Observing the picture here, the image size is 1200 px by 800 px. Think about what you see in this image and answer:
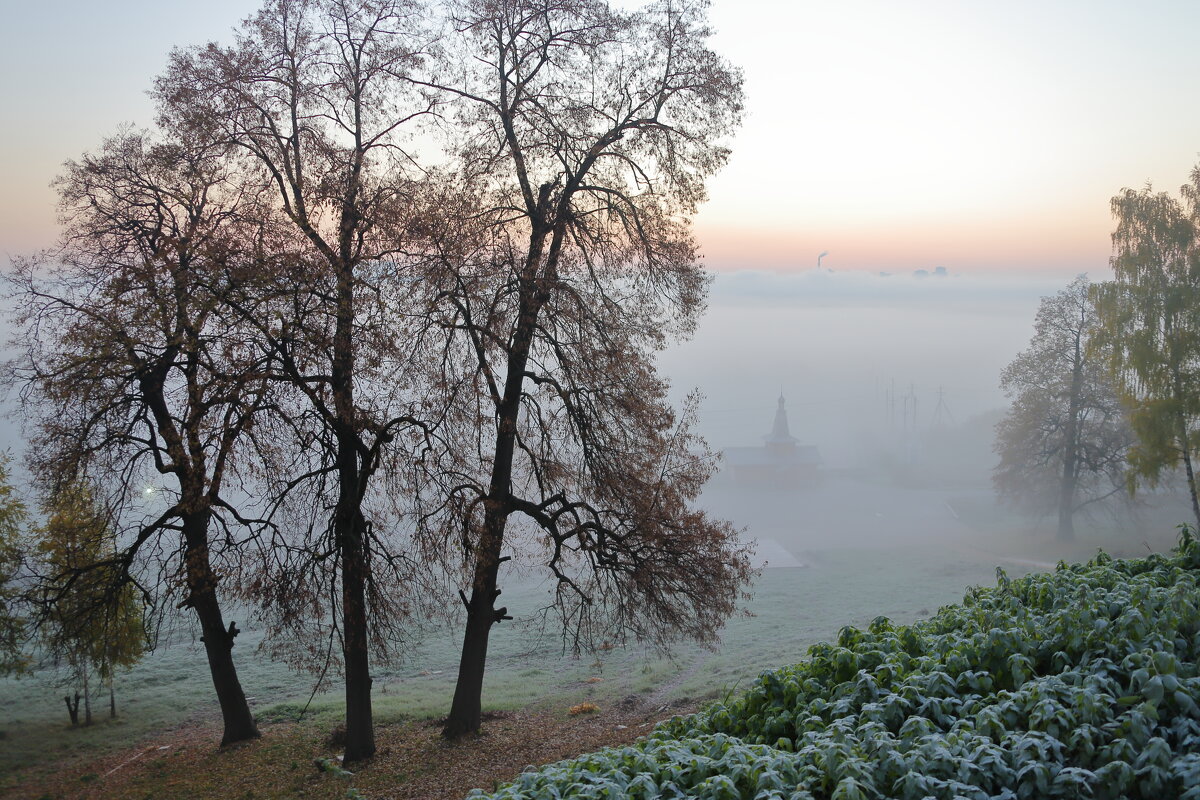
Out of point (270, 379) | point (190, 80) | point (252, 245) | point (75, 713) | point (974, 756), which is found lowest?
point (75, 713)

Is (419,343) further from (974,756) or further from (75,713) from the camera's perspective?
(75,713)

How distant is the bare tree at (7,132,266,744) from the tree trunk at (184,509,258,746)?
2 cm

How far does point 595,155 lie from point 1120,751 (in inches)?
417

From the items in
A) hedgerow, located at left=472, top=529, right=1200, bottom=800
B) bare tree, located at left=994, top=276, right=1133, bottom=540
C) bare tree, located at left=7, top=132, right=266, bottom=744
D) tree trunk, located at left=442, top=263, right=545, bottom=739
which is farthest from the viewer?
bare tree, located at left=994, top=276, right=1133, bottom=540

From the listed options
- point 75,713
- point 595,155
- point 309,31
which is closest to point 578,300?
point 595,155

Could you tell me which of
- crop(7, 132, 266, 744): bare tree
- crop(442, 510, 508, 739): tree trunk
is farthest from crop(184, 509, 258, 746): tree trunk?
crop(442, 510, 508, 739): tree trunk

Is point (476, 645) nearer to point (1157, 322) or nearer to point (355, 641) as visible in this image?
point (355, 641)

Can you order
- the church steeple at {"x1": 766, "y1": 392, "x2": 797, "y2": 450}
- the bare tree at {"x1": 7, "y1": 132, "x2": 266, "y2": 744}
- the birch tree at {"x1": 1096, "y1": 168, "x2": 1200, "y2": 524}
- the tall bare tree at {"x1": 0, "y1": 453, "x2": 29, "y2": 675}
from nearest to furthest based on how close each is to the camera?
the bare tree at {"x1": 7, "y1": 132, "x2": 266, "y2": 744}
the tall bare tree at {"x1": 0, "y1": 453, "x2": 29, "y2": 675}
the birch tree at {"x1": 1096, "y1": 168, "x2": 1200, "y2": 524}
the church steeple at {"x1": 766, "y1": 392, "x2": 797, "y2": 450}

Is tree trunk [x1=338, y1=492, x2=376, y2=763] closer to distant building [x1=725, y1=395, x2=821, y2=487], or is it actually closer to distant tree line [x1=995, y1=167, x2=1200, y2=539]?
distant tree line [x1=995, y1=167, x2=1200, y2=539]

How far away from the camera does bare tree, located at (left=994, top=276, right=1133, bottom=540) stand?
1247 inches

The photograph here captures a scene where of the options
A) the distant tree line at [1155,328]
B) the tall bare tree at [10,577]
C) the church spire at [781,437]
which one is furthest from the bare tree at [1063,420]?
the tall bare tree at [10,577]

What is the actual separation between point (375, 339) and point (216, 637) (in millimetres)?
5681

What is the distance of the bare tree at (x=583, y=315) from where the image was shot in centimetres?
1168

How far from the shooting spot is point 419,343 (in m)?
11.2
